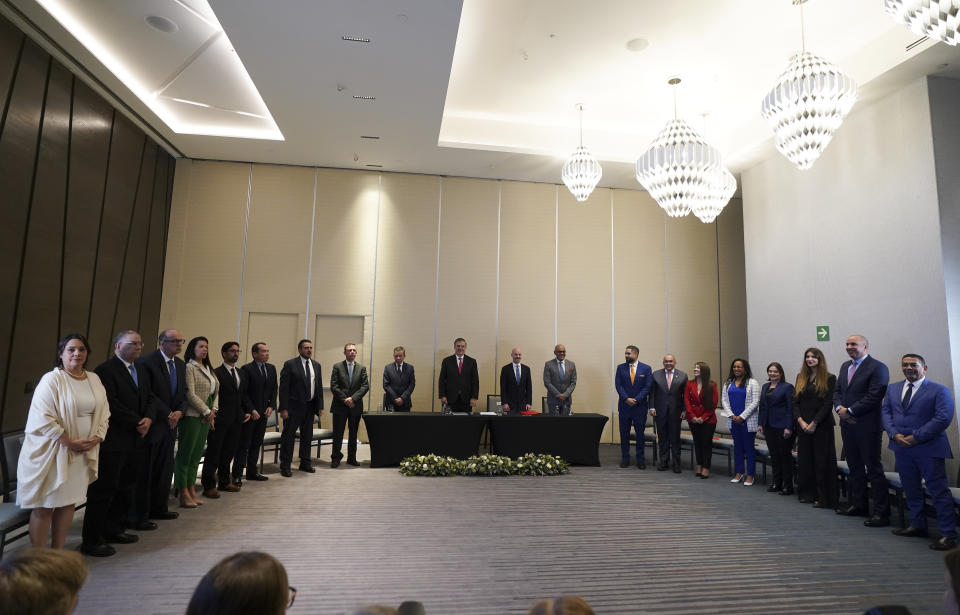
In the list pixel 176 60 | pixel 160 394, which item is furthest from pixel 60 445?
pixel 176 60

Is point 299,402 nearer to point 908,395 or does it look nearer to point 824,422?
point 824,422

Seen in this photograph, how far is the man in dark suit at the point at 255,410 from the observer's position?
5836mm

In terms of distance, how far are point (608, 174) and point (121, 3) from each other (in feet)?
24.2

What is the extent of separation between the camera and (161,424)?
14.3ft

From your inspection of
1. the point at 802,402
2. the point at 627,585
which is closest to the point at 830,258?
the point at 802,402

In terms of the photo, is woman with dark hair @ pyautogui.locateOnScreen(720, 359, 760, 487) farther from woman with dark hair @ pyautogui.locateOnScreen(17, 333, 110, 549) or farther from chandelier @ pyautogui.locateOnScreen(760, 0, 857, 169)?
woman with dark hair @ pyautogui.locateOnScreen(17, 333, 110, 549)

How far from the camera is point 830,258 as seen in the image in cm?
714

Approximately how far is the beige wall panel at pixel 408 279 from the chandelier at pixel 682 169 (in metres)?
4.50

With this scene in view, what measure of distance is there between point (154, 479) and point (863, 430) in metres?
6.54

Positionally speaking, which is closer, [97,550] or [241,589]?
[241,589]

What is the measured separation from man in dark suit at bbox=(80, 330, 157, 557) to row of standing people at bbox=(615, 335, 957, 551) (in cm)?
591

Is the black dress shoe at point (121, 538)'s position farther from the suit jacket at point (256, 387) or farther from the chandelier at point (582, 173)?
the chandelier at point (582, 173)

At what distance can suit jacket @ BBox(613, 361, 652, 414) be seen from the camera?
7.58 meters

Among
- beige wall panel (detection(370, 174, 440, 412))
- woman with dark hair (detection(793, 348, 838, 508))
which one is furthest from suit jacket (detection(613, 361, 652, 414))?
beige wall panel (detection(370, 174, 440, 412))
